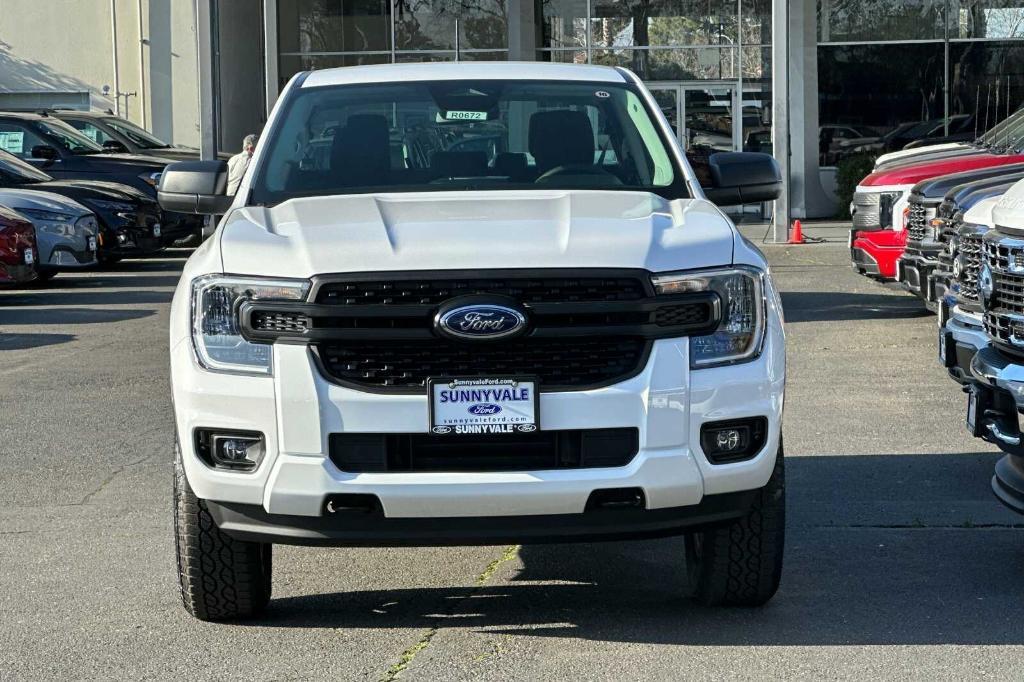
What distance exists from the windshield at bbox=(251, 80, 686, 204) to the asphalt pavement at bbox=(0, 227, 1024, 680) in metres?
1.45

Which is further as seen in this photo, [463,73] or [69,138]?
[69,138]

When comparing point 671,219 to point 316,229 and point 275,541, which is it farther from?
point 275,541

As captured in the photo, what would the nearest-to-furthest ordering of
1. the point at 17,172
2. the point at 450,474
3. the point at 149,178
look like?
the point at 450,474
the point at 17,172
the point at 149,178

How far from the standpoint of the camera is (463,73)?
6.76 m

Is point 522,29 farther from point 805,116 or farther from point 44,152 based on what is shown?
point 44,152

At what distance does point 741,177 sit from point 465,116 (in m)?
1.14

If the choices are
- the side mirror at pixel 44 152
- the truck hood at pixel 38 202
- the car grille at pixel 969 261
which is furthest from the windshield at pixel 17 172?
the car grille at pixel 969 261

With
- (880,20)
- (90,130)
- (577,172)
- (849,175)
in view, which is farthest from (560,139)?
(880,20)

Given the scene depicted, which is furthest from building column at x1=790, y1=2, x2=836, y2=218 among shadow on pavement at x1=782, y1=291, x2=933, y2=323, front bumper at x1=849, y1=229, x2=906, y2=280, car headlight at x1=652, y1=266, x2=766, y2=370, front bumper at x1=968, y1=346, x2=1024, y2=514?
car headlight at x1=652, y1=266, x2=766, y2=370

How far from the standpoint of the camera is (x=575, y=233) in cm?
492

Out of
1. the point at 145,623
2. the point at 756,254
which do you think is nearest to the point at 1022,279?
the point at 756,254

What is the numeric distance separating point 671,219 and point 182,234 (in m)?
16.4

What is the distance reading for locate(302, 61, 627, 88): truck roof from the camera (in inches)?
261

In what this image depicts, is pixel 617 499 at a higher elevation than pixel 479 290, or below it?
below
